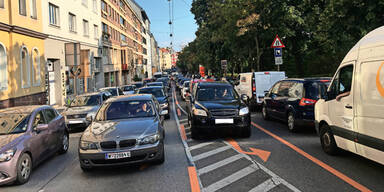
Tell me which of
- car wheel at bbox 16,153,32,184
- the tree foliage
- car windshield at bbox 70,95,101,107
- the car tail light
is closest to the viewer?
car wheel at bbox 16,153,32,184

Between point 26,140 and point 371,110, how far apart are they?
20.6ft

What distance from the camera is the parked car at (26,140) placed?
5.80 metres

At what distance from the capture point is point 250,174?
19.4 ft

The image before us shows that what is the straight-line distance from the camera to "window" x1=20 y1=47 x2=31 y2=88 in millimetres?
18622

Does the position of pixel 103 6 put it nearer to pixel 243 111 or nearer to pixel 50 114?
pixel 50 114

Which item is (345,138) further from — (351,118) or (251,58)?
(251,58)

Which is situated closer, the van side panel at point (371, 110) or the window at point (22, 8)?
the van side panel at point (371, 110)

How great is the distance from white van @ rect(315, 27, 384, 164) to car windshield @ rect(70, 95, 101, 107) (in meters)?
9.70

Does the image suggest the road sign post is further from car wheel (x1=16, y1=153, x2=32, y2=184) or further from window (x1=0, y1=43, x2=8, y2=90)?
window (x1=0, y1=43, x2=8, y2=90)

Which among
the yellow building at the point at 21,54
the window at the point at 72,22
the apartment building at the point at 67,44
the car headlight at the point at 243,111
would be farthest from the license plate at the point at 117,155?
the window at the point at 72,22

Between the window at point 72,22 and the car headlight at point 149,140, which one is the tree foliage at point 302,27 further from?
the window at point 72,22

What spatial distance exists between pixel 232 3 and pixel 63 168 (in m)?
21.6

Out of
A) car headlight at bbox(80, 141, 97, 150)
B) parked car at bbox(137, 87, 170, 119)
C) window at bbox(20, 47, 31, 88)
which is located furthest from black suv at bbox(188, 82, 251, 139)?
window at bbox(20, 47, 31, 88)

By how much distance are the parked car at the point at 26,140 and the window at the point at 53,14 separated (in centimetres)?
1813
